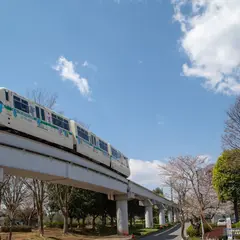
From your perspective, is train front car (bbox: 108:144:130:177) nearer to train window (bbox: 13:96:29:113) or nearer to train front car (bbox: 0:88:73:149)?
train front car (bbox: 0:88:73:149)

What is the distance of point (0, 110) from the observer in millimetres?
17641

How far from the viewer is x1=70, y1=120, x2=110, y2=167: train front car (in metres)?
25.6

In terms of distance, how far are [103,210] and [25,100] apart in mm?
31592

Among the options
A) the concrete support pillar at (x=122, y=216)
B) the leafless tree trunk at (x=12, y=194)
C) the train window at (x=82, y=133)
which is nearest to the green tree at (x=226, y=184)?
the concrete support pillar at (x=122, y=216)

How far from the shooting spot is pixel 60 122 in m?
23.6

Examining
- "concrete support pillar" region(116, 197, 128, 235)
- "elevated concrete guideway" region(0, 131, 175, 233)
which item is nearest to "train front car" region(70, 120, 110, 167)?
"elevated concrete guideway" region(0, 131, 175, 233)

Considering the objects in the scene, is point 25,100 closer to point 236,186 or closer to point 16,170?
point 16,170

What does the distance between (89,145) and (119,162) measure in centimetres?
907

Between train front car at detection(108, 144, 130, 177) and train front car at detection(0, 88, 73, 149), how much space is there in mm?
9473

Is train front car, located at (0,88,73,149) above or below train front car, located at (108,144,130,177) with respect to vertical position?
above

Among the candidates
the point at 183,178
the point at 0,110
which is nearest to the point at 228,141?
the point at 183,178

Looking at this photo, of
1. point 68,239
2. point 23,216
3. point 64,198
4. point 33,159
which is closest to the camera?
point 33,159

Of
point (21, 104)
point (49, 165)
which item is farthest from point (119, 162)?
point (21, 104)

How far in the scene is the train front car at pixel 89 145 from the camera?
2561 centimetres
